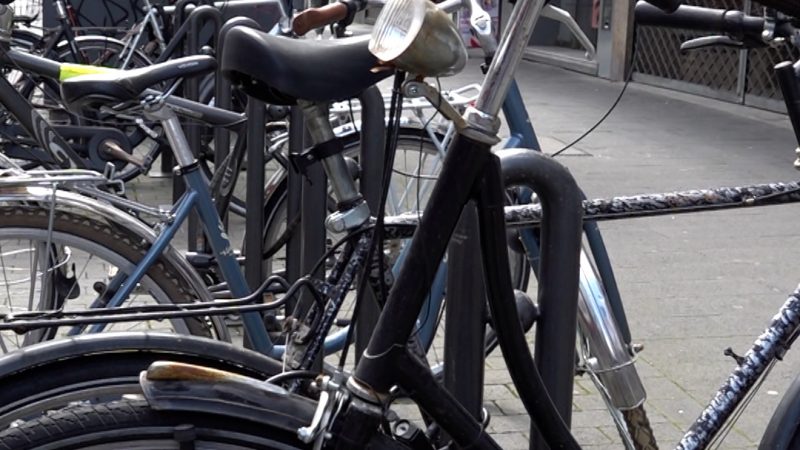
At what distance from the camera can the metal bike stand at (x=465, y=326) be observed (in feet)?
7.53

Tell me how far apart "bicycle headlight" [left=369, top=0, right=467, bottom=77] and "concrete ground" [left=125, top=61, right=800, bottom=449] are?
2.44 meters

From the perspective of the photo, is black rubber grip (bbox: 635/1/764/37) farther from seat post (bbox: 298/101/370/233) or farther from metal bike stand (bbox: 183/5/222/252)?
metal bike stand (bbox: 183/5/222/252)

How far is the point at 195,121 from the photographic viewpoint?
390 centimetres

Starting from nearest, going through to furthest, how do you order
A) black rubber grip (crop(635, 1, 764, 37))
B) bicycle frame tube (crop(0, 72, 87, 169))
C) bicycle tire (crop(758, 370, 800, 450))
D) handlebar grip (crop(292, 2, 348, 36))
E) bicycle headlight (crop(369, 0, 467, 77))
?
1. bicycle headlight (crop(369, 0, 467, 77))
2. bicycle tire (crop(758, 370, 800, 450))
3. black rubber grip (crop(635, 1, 764, 37))
4. handlebar grip (crop(292, 2, 348, 36))
5. bicycle frame tube (crop(0, 72, 87, 169))

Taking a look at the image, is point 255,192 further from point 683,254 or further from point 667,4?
point 683,254

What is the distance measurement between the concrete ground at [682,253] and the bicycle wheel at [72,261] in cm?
119

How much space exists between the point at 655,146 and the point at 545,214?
763 centimetres

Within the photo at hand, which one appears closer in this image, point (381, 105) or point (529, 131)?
point (381, 105)

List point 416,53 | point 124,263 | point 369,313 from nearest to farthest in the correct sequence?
point 416,53
point 369,313
point 124,263

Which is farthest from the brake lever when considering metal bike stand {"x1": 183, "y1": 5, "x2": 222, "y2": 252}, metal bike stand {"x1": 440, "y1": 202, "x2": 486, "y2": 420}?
metal bike stand {"x1": 183, "y1": 5, "x2": 222, "y2": 252}

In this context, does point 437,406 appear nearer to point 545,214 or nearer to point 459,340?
point 459,340

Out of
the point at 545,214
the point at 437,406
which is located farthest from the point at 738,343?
the point at 437,406

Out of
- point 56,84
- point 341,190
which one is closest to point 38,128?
point 56,84

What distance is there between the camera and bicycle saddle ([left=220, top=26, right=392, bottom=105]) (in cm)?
230
